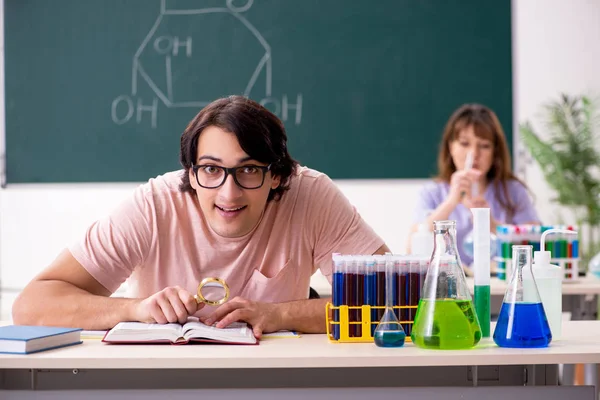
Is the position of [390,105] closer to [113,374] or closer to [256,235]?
[256,235]

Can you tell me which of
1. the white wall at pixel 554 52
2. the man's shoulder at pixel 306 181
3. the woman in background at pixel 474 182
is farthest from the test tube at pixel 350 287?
the white wall at pixel 554 52

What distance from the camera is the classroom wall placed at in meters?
4.62

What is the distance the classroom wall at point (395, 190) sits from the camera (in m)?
4.62

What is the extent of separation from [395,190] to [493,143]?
3.24 ft

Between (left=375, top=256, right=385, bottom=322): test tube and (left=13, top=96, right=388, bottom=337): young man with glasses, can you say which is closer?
(left=375, top=256, right=385, bottom=322): test tube

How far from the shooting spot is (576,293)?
9.31 feet

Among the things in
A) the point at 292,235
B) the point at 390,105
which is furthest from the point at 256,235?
the point at 390,105

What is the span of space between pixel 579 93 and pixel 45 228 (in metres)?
3.38

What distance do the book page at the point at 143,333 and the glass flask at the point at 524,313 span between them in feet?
2.17

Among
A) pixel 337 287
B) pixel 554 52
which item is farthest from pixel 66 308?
pixel 554 52

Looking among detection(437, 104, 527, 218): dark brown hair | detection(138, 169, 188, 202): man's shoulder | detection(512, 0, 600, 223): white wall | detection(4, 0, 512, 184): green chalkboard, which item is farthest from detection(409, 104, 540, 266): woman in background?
detection(138, 169, 188, 202): man's shoulder

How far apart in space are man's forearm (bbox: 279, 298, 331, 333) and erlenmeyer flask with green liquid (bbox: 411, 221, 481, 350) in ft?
1.01

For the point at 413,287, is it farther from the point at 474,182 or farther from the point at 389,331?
the point at 474,182

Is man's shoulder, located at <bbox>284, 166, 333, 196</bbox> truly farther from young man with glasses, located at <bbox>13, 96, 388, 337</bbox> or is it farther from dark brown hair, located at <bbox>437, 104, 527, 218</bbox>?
dark brown hair, located at <bbox>437, 104, 527, 218</bbox>
